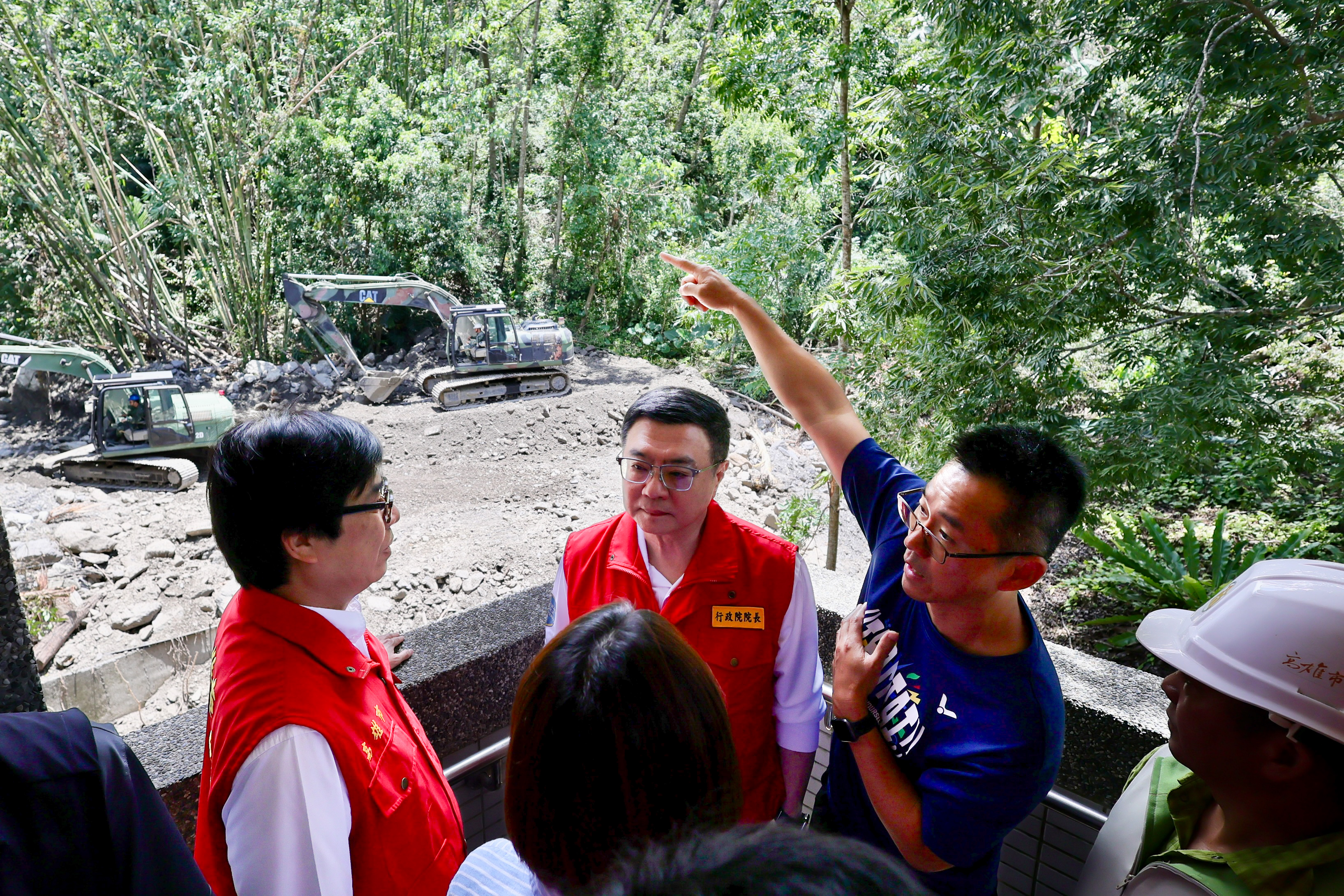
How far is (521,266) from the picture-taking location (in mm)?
7777

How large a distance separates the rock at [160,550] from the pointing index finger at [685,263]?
4.02 metres

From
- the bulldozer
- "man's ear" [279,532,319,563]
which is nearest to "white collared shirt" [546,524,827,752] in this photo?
"man's ear" [279,532,319,563]

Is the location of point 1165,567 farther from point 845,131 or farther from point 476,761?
point 476,761

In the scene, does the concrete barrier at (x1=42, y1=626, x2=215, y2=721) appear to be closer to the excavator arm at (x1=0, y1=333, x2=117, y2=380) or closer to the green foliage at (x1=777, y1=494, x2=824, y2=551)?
the excavator arm at (x1=0, y1=333, x2=117, y2=380)

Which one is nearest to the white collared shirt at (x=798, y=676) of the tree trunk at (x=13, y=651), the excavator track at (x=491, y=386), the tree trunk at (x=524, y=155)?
the tree trunk at (x=13, y=651)

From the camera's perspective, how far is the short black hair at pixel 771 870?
25 centimetres

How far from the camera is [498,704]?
1.54 m

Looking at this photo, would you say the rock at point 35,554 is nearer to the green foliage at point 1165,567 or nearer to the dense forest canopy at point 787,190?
the dense forest canopy at point 787,190

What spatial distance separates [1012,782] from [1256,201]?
2.15 meters

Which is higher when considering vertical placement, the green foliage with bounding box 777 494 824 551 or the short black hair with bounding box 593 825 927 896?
the short black hair with bounding box 593 825 927 896

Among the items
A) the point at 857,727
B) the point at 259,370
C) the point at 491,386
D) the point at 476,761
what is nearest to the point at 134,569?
the point at 259,370

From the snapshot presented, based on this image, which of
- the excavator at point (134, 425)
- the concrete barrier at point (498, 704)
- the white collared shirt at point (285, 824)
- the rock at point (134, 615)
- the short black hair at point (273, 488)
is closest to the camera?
the white collared shirt at point (285, 824)

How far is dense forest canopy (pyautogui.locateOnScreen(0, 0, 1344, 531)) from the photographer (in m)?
2.19

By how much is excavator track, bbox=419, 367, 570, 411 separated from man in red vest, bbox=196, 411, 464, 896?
6421mm
